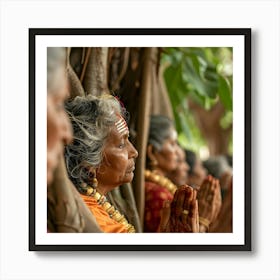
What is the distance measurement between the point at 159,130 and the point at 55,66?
37.5 inches

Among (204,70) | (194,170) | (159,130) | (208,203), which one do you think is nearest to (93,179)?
(208,203)

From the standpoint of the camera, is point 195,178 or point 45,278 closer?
point 45,278

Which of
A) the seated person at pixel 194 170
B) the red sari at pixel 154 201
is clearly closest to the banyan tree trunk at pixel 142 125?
the red sari at pixel 154 201

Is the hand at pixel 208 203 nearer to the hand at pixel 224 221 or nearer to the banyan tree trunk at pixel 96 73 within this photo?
the hand at pixel 224 221

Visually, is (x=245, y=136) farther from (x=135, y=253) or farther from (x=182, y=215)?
(x=135, y=253)

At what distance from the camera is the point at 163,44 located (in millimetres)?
2414

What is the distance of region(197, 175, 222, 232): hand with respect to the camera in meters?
2.50

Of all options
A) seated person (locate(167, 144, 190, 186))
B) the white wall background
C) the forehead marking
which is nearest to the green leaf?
the white wall background

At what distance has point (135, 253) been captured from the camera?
2.41 m

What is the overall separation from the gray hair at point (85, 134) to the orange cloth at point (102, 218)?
0.05m

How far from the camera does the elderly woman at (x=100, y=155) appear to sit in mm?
2359
